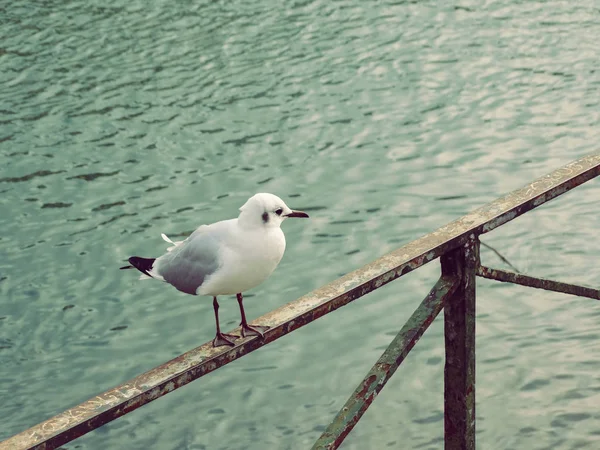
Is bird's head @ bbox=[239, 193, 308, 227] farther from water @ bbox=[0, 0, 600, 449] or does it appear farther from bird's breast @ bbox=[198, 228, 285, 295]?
water @ bbox=[0, 0, 600, 449]

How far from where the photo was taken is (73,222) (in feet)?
36.1

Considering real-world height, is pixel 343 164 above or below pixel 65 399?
above

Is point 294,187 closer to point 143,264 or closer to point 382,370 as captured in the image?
point 143,264

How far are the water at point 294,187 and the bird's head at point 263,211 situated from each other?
3.76m

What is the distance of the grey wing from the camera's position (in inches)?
147

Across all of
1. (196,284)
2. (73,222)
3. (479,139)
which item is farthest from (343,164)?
(196,284)

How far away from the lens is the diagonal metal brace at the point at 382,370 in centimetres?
343

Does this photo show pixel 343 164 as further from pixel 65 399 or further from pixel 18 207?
pixel 65 399

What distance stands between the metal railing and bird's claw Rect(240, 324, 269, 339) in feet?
0.07

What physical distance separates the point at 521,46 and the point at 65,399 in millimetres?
10201

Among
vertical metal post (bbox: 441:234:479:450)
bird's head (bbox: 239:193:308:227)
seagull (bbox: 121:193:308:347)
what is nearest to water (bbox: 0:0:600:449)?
vertical metal post (bbox: 441:234:479:450)

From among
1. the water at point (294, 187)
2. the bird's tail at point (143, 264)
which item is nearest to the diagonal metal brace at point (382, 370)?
the bird's tail at point (143, 264)

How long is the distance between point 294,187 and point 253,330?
319 inches

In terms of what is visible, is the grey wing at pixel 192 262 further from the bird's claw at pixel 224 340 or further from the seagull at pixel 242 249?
the bird's claw at pixel 224 340
